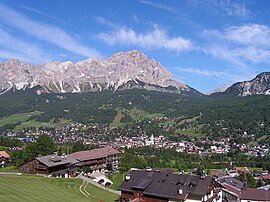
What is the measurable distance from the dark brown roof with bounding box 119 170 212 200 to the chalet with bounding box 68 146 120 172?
37.7 meters

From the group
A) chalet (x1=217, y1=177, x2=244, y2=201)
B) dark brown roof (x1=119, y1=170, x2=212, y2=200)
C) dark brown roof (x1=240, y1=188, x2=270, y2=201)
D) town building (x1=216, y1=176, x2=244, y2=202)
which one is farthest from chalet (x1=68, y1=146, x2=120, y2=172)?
dark brown roof (x1=119, y1=170, x2=212, y2=200)

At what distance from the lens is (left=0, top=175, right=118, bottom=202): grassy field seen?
4094cm

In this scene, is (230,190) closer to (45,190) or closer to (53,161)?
(45,190)

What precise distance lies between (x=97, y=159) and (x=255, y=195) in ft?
143

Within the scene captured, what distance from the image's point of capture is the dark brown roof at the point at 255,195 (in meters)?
56.3

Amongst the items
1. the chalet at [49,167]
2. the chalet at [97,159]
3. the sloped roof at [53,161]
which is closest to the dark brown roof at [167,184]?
the chalet at [49,167]

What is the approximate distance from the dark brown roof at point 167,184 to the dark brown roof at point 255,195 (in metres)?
17.2

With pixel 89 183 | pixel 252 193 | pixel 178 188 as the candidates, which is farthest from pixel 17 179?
pixel 252 193

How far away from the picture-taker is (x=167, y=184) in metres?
43.5

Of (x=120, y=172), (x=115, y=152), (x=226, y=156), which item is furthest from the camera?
(x=226, y=156)

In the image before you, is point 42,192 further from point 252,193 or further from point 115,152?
point 115,152

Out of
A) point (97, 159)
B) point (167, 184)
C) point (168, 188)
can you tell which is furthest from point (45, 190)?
point (97, 159)

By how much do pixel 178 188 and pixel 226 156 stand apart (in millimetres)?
113692

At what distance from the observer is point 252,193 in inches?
2261
